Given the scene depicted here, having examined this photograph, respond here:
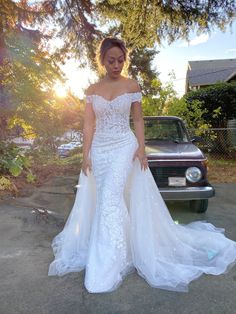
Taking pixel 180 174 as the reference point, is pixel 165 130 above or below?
above

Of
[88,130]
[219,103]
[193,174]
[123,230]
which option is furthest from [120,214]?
[219,103]

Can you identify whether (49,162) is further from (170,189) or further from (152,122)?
(170,189)

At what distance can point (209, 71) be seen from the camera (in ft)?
109

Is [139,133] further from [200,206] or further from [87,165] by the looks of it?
[200,206]

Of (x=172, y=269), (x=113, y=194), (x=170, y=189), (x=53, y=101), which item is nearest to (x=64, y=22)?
(x=53, y=101)

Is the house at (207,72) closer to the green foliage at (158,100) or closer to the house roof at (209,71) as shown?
the house roof at (209,71)

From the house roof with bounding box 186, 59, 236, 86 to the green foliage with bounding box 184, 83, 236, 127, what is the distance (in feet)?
35.5

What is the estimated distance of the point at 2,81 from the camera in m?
6.65

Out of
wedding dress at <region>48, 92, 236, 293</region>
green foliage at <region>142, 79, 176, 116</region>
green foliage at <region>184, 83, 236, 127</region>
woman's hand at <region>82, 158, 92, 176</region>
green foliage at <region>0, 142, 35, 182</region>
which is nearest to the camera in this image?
wedding dress at <region>48, 92, 236, 293</region>

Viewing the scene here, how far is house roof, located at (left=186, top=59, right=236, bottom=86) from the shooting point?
29366 millimetres

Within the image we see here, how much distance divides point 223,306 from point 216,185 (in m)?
5.41

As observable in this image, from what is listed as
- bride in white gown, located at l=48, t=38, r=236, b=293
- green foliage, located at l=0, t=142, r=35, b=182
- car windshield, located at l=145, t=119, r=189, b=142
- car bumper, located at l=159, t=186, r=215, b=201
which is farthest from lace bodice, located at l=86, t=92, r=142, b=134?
green foliage, located at l=0, t=142, r=35, b=182

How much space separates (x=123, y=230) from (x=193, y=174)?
2039 millimetres

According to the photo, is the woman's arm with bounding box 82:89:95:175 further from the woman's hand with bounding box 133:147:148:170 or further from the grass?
the grass
